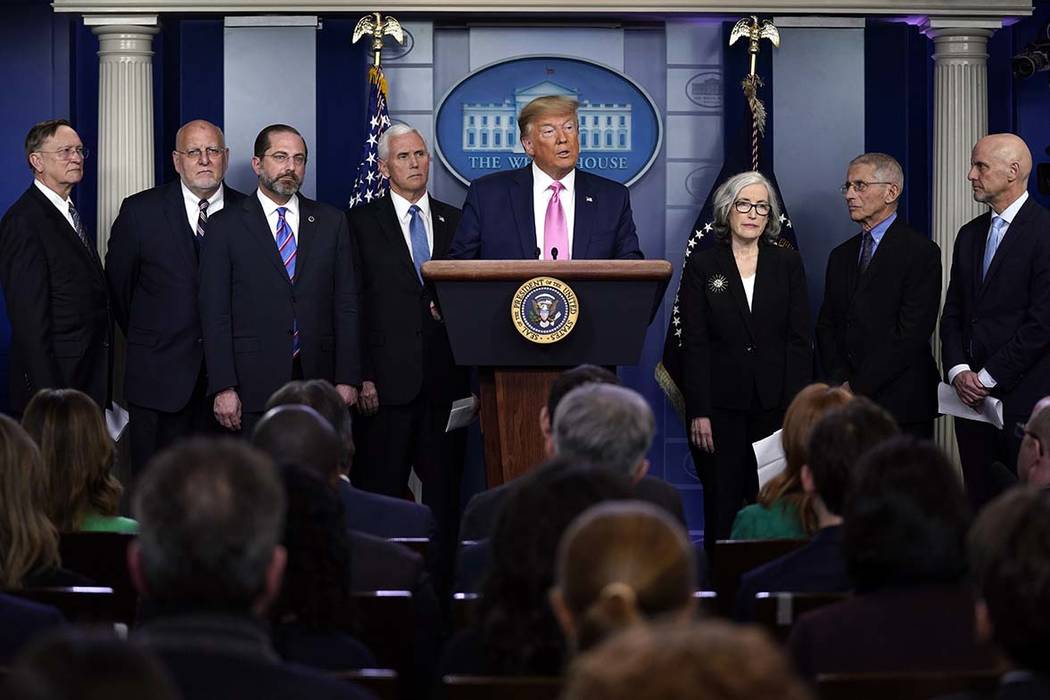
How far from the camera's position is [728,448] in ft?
20.7

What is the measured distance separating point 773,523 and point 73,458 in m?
1.66

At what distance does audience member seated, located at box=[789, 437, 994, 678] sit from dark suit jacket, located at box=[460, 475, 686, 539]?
1.02 m

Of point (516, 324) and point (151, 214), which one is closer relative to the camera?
point (516, 324)

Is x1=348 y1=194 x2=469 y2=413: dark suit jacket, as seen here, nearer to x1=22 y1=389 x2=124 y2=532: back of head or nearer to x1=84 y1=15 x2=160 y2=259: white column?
x1=84 y1=15 x2=160 y2=259: white column

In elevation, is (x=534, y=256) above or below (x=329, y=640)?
above

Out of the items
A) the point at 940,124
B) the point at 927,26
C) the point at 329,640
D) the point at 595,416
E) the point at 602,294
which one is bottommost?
the point at 329,640

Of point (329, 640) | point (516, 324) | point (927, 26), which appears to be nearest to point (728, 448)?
point (516, 324)

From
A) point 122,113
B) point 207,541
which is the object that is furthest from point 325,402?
point 122,113

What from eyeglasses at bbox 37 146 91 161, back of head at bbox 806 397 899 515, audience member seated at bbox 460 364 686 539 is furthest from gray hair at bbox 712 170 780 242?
back of head at bbox 806 397 899 515

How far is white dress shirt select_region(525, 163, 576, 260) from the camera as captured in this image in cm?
566

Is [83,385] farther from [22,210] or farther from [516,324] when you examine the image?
[516,324]

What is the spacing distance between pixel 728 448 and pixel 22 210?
2.91m

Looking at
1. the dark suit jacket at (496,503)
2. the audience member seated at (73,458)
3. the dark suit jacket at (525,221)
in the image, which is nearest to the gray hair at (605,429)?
the dark suit jacket at (496,503)

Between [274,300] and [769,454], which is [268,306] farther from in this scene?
[769,454]
